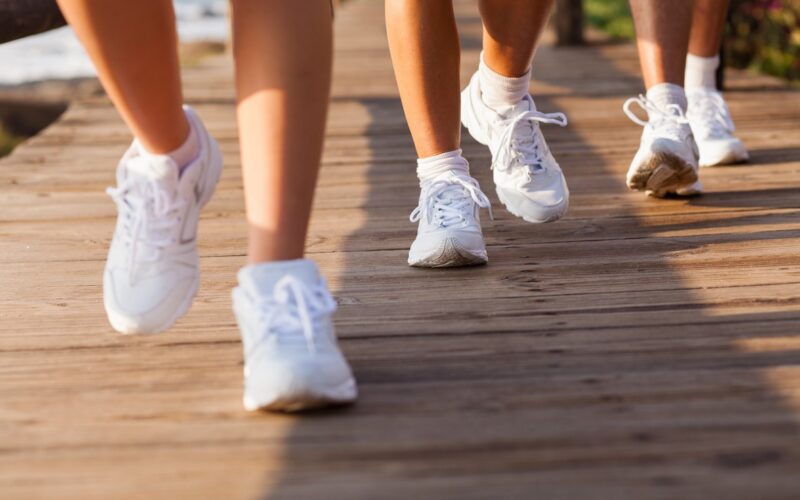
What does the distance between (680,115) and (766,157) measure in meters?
0.53

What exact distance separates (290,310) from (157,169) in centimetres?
24

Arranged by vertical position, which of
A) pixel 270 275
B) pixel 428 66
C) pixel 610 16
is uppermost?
pixel 270 275

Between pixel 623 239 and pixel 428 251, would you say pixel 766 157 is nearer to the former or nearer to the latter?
pixel 623 239

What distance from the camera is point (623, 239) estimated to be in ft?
5.85

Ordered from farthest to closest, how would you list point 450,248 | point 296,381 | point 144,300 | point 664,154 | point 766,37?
point 766,37 < point 664,154 < point 450,248 < point 144,300 < point 296,381

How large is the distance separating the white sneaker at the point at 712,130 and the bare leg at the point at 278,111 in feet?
4.42

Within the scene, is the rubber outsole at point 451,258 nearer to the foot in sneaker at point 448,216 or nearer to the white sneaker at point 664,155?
the foot in sneaker at point 448,216

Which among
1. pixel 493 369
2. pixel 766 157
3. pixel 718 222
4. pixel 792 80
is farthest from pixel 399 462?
pixel 792 80

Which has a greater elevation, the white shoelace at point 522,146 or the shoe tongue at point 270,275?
the shoe tongue at point 270,275

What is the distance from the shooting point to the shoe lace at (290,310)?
1106 mm

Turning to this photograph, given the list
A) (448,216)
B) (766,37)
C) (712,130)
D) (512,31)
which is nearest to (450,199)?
(448,216)

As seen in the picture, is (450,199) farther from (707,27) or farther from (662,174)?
(707,27)

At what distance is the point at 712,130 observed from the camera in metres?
2.38

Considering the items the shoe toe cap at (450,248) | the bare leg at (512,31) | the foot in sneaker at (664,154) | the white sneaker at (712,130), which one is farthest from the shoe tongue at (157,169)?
the white sneaker at (712,130)
